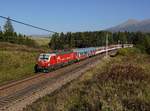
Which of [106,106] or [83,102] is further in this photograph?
[83,102]

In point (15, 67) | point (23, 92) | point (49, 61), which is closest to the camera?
point (23, 92)

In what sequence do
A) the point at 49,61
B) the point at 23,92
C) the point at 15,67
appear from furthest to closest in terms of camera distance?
the point at 15,67 → the point at 49,61 → the point at 23,92

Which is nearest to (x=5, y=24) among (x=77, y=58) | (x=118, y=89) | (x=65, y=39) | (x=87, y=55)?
(x=65, y=39)

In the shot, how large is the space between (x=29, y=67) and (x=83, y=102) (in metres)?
27.6

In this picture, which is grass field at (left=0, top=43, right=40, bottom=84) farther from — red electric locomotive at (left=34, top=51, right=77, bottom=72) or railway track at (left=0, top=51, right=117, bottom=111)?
railway track at (left=0, top=51, right=117, bottom=111)

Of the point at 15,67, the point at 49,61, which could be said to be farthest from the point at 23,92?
the point at 15,67

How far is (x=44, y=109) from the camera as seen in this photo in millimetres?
13023

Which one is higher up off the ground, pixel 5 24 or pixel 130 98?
pixel 5 24

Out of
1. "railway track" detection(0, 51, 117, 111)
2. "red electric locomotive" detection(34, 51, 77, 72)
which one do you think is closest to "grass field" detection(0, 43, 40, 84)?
"red electric locomotive" detection(34, 51, 77, 72)

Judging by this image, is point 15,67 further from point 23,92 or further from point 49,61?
point 23,92

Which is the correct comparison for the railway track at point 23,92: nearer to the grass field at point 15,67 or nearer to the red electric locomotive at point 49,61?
the grass field at point 15,67

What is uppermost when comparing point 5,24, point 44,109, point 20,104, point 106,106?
point 5,24

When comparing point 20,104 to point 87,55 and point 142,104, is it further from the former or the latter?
point 87,55

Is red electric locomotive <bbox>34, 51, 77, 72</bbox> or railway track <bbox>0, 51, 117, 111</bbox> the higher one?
red electric locomotive <bbox>34, 51, 77, 72</bbox>
